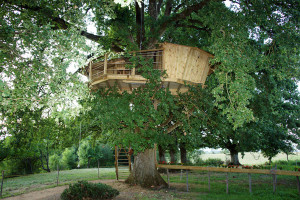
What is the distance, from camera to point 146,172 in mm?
12422

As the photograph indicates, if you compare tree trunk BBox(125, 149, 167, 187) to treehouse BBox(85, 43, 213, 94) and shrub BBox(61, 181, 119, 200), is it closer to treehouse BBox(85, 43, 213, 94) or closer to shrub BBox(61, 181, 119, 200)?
shrub BBox(61, 181, 119, 200)

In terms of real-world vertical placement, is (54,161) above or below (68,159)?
below

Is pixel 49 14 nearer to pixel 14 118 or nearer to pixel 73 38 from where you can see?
pixel 73 38

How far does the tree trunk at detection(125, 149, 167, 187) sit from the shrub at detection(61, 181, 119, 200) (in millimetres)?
2861

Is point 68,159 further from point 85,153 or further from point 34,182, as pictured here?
point 34,182

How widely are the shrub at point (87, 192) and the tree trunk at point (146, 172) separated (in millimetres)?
2861

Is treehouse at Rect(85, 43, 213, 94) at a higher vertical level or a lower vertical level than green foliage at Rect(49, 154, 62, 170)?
higher

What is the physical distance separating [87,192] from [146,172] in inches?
163

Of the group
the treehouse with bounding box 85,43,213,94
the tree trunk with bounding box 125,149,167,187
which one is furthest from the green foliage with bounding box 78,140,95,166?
the treehouse with bounding box 85,43,213,94

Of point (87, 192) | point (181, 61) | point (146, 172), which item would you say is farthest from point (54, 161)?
point (181, 61)

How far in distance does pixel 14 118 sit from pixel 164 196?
318 inches

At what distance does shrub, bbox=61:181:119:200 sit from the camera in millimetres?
8766

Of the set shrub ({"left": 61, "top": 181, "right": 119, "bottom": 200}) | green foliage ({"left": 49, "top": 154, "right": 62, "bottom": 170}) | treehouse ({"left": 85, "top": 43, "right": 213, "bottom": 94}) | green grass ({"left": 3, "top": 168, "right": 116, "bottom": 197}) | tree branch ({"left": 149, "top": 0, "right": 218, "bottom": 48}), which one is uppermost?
tree branch ({"left": 149, "top": 0, "right": 218, "bottom": 48})

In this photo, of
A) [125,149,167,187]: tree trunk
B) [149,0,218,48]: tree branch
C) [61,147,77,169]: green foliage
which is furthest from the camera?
[61,147,77,169]: green foliage
